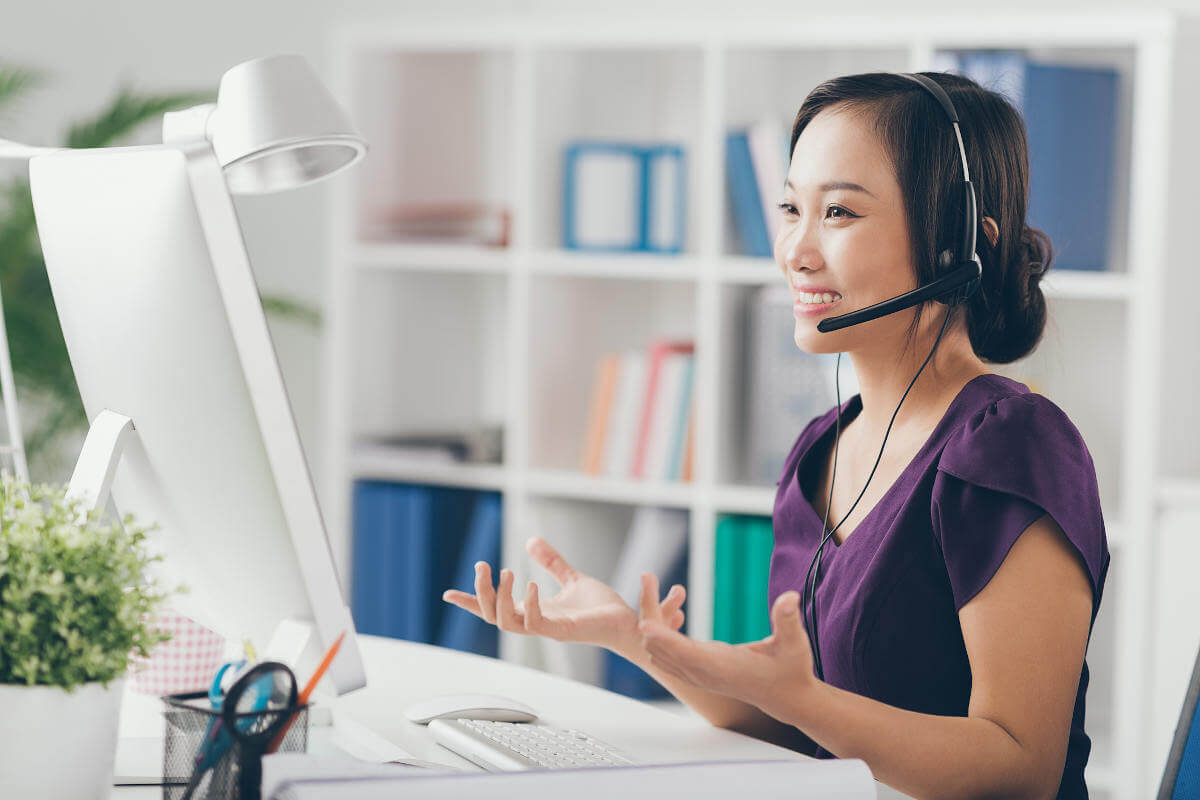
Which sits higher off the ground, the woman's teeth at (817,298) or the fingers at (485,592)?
the woman's teeth at (817,298)

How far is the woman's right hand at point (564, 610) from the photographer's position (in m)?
1.06

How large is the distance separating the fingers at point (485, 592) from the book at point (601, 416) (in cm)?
156

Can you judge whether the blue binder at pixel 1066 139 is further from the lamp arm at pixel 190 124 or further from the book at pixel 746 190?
the lamp arm at pixel 190 124

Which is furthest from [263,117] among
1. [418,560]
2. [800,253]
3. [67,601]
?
[418,560]

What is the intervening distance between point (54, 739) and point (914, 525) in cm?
70

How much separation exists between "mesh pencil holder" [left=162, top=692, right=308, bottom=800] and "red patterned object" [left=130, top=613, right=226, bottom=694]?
1.21ft

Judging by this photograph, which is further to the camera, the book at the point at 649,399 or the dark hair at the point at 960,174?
the book at the point at 649,399

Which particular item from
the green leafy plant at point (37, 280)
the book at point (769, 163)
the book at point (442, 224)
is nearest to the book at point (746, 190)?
the book at point (769, 163)

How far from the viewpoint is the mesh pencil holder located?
802 mm

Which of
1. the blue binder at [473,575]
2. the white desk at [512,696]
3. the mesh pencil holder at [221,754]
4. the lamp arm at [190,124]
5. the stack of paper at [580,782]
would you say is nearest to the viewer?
the stack of paper at [580,782]

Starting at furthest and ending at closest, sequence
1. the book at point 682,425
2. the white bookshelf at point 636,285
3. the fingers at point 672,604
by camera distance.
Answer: the book at point 682,425 < the white bookshelf at point 636,285 < the fingers at point 672,604

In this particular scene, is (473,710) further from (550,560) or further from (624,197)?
(624,197)

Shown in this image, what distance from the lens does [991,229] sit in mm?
1226

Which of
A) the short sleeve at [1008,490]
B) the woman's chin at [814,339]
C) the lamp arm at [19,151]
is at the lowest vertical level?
the short sleeve at [1008,490]
